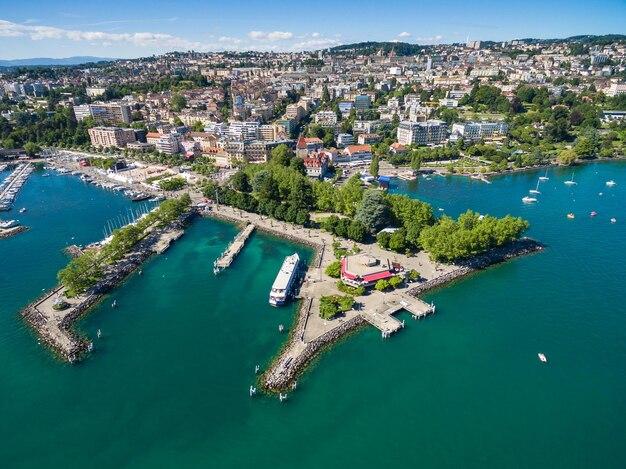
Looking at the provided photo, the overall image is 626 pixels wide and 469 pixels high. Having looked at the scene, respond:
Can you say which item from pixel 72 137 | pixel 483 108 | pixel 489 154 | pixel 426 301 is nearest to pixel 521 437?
pixel 426 301

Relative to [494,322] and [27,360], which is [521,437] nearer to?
Answer: [494,322]

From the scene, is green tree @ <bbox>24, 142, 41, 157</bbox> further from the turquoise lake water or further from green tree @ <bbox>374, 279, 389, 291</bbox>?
green tree @ <bbox>374, 279, 389, 291</bbox>

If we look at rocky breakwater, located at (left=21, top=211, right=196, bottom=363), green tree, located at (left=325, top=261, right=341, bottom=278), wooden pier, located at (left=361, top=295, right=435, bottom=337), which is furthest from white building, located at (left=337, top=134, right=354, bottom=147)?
wooden pier, located at (left=361, top=295, right=435, bottom=337)

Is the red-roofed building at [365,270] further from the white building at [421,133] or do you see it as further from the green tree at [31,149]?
the green tree at [31,149]

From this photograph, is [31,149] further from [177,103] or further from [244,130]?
[177,103]

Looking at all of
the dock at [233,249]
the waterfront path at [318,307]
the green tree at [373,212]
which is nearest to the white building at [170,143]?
the dock at [233,249]
